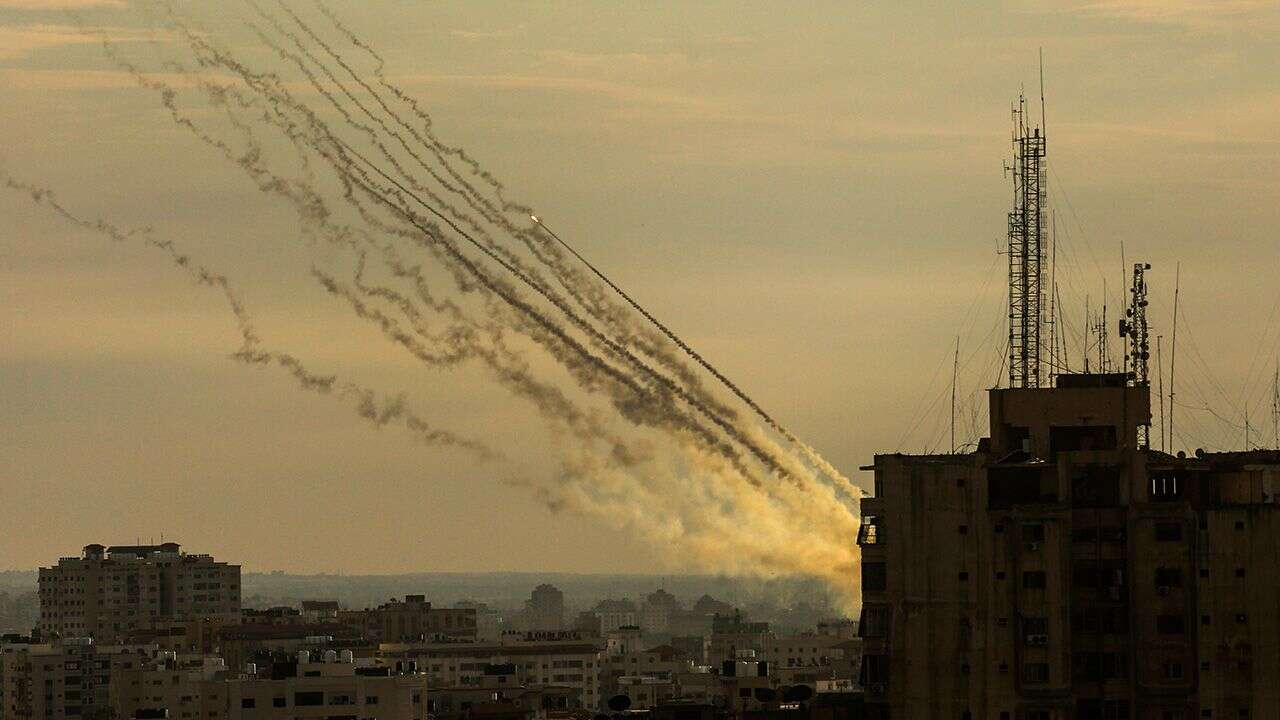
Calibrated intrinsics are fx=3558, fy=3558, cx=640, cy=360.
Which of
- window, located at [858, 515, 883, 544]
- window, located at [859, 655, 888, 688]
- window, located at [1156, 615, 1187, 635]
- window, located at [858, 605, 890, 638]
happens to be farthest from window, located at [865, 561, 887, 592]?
window, located at [1156, 615, 1187, 635]


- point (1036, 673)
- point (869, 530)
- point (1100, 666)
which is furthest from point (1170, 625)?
point (869, 530)

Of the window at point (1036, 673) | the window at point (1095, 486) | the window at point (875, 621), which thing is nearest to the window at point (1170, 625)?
the window at point (1036, 673)

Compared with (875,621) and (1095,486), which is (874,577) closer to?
(875,621)

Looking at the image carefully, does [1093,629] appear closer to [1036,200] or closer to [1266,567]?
[1266,567]

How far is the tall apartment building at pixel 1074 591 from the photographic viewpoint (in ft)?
438

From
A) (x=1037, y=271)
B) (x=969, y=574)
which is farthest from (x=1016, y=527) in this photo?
(x=1037, y=271)

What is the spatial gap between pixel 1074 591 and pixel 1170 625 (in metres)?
3.84

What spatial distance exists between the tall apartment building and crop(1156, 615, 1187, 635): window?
5 centimetres

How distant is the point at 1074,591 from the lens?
13525cm

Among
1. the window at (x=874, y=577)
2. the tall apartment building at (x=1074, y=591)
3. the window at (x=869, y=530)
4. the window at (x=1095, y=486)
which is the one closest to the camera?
the tall apartment building at (x=1074, y=591)

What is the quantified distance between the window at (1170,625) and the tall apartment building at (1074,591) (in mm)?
53

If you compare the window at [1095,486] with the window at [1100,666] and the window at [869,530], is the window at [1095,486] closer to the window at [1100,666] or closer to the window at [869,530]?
the window at [1100,666]

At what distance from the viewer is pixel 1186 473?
138m

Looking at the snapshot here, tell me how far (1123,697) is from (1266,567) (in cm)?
727
